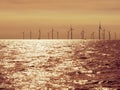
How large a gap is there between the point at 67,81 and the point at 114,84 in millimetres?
9087

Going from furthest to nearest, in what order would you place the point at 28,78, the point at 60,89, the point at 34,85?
the point at 28,78 → the point at 34,85 → the point at 60,89

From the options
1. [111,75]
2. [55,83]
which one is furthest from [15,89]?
[111,75]

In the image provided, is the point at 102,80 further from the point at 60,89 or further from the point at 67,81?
the point at 60,89

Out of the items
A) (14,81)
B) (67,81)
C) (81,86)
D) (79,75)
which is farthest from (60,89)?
(79,75)

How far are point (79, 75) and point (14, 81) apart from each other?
1504cm

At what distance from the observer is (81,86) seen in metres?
57.2

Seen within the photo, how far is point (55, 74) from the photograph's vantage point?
7406 centimetres

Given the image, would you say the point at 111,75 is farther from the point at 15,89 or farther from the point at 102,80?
the point at 15,89

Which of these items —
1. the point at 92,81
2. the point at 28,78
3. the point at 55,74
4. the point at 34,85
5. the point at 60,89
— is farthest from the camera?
the point at 55,74

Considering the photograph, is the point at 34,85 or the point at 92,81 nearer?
the point at 34,85

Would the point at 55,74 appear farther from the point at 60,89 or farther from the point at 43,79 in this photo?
the point at 60,89

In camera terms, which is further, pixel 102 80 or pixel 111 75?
pixel 111 75

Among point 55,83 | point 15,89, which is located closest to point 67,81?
point 55,83

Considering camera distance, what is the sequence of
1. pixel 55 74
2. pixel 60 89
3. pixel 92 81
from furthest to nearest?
pixel 55 74, pixel 92 81, pixel 60 89
